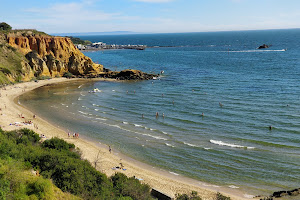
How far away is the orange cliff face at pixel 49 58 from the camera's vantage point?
7044 cm

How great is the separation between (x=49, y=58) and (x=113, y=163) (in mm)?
54900

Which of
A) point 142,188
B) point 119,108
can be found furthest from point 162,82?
point 142,188

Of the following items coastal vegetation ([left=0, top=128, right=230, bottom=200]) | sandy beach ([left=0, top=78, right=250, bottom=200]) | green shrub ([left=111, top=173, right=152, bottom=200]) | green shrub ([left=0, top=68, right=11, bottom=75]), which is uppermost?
green shrub ([left=0, top=68, right=11, bottom=75])

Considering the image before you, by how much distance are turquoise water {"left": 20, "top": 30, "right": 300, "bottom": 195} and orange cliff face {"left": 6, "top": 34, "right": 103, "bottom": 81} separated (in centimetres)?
1032

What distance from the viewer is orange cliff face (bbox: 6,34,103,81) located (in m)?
70.4

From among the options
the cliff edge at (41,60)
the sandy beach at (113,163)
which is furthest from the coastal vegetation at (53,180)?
the cliff edge at (41,60)

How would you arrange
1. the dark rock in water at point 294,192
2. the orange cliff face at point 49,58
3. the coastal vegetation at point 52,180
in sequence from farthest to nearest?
the orange cliff face at point 49,58 < the dark rock in water at point 294,192 < the coastal vegetation at point 52,180

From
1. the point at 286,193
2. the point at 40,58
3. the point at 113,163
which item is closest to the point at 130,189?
the point at 113,163

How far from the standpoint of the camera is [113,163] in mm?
27516

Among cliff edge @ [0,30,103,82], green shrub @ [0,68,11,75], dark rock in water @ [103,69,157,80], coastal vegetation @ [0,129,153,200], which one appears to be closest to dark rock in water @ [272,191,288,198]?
coastal vegetation @ [0,129,153,200]

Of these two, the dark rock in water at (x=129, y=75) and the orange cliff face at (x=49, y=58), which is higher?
the orange cliff face at (x=49, y=58)

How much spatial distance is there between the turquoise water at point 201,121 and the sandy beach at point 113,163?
1142 millimetres

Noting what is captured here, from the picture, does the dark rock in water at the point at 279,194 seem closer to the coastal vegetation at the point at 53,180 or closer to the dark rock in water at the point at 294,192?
the dark rock in water at the point at 294,192

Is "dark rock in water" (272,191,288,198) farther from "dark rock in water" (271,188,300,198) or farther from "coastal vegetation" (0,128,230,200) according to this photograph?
"coastal vegetation" (0,128,230,200)
